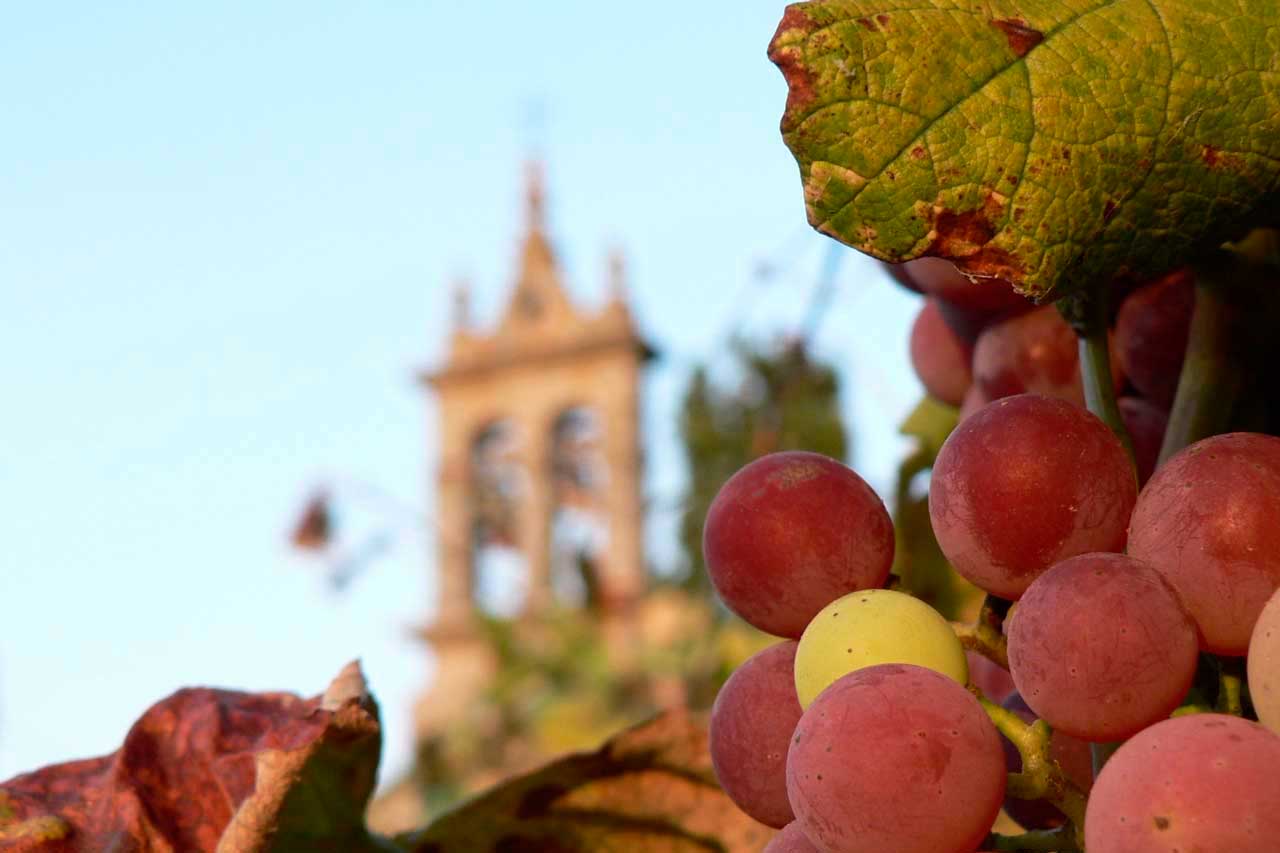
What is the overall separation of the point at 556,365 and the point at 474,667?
12.4 ft

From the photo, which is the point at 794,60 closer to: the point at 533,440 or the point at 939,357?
the point at 939,357

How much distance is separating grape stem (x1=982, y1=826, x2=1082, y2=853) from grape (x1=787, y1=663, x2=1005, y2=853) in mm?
23

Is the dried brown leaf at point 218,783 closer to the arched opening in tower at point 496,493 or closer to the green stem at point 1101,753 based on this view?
the green stem at point 1101,753

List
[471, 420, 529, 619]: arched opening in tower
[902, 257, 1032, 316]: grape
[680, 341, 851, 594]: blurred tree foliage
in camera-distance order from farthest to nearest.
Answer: [471, 420, 529, 619]: arched opening in tower, [680, 341, 851, 594]: blurred tree foliage, [902, 257, 1032, 316]: grape

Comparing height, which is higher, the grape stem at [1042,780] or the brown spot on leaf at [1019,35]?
the brown spot on leaf at [1019,35]

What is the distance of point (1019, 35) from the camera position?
0.40 metres

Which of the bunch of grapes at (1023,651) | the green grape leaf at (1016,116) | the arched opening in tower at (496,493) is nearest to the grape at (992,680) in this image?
the bunch of grapes at (1023,651)

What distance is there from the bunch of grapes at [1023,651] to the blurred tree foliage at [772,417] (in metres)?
0.06

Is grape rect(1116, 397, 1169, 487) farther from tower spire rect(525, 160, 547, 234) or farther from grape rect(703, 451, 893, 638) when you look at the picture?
tower spire rect(525, 160, 547, 234)

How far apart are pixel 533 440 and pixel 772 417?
57.8ft

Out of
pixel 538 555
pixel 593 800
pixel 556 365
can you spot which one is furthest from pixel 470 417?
pixel 593 800

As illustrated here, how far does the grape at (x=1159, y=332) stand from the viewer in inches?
19.8

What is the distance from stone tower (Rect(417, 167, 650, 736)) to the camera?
58.4ft

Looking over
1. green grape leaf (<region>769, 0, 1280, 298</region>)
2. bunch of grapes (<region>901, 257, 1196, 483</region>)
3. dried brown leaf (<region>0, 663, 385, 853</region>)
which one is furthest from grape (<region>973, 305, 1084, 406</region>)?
dried brown leaf (<region>0, 663, 385, 853</region>)
